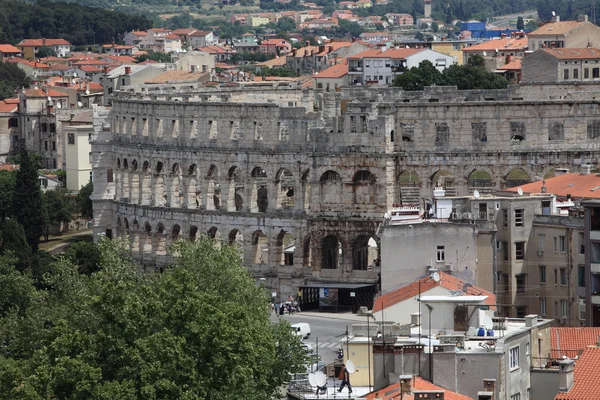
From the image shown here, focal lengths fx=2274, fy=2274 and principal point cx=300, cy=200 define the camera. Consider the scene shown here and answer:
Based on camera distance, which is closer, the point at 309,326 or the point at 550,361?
the point at 550,361

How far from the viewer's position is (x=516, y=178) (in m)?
152

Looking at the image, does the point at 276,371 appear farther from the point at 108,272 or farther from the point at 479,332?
the point at 108,272

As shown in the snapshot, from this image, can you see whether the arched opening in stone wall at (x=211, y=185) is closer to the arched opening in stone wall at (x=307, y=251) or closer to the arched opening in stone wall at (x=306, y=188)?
the arched opening in stone wall at (x=306, y=188)

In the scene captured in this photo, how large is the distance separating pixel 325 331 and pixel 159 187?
37.0 m

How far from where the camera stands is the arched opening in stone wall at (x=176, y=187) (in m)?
158

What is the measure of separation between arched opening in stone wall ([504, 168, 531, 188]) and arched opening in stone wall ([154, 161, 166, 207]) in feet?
80.1

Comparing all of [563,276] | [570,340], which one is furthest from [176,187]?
[570,340]

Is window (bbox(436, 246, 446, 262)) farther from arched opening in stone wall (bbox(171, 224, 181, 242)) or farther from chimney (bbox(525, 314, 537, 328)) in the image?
arched opening in stone wall (bbox(171, 224, 181, 242))

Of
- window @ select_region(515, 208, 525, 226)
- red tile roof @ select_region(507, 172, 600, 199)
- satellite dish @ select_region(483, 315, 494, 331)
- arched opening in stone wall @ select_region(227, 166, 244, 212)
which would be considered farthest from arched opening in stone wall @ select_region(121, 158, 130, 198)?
satellite dish @ select_region(483, 315, 494, 331)

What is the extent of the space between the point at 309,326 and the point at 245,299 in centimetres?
2259

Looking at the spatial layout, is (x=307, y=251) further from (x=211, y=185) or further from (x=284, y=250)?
(x=211, y=185)

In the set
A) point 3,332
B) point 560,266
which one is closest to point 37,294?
point 3,332

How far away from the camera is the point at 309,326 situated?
12681 centimetres

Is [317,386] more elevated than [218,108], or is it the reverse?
[218,108]
